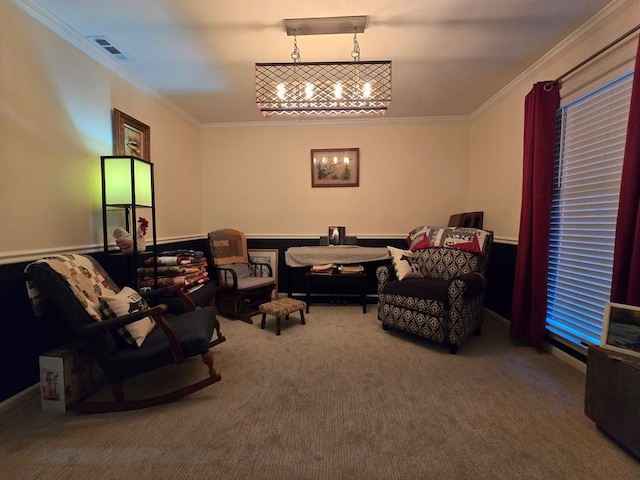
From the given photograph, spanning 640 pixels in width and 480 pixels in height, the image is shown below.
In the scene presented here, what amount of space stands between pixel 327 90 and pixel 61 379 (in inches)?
112


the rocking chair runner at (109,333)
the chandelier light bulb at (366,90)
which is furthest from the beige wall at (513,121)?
the rocking chair runner at (109,333)

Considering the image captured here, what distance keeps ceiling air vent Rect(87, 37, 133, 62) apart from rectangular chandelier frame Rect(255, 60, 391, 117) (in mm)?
1154

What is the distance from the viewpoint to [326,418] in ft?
5.46

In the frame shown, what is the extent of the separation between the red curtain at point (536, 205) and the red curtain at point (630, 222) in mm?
676

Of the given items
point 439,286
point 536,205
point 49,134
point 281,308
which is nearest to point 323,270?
point 281,308

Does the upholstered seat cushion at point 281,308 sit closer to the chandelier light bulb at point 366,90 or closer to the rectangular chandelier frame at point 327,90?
the rectangular chandelier frame at point 327,90

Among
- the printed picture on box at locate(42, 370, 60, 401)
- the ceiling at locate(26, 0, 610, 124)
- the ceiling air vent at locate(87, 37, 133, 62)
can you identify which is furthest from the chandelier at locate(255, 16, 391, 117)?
the printed picture on box at locate(42, 370, 60, 401)

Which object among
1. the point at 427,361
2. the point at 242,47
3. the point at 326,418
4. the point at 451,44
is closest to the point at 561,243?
the point at 427,361

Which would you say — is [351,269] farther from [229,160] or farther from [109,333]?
[109,333]

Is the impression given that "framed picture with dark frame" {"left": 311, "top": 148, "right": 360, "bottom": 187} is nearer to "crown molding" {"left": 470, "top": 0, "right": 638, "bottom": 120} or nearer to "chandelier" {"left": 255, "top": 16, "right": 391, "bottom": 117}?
"chandelier" {"left": 255, "top": 16, "right": 391, "bottom": 117}

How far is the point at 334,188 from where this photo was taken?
4.11 metres

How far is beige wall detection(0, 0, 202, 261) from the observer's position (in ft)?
5.72

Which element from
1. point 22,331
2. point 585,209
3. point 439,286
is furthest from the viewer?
point 439,286

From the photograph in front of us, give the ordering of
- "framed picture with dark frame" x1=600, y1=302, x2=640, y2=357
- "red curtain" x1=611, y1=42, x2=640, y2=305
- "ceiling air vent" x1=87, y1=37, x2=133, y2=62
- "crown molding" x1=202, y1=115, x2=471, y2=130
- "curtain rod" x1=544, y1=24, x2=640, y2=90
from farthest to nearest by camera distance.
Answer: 1. "crown molding" x1=202, y1=115, x2=471, y2=130
2. "ceiling air vent" x1=87, y1=37, x2=133, y2=62
3. "curtain rod" x1=544, y1=24, x2=640, y2=90
4. "red curtain" x1=611, y1=42, x2=640, y2=305
5. "framed picture with dark frame" x1=600, y1=302, x2=640, y2=357
